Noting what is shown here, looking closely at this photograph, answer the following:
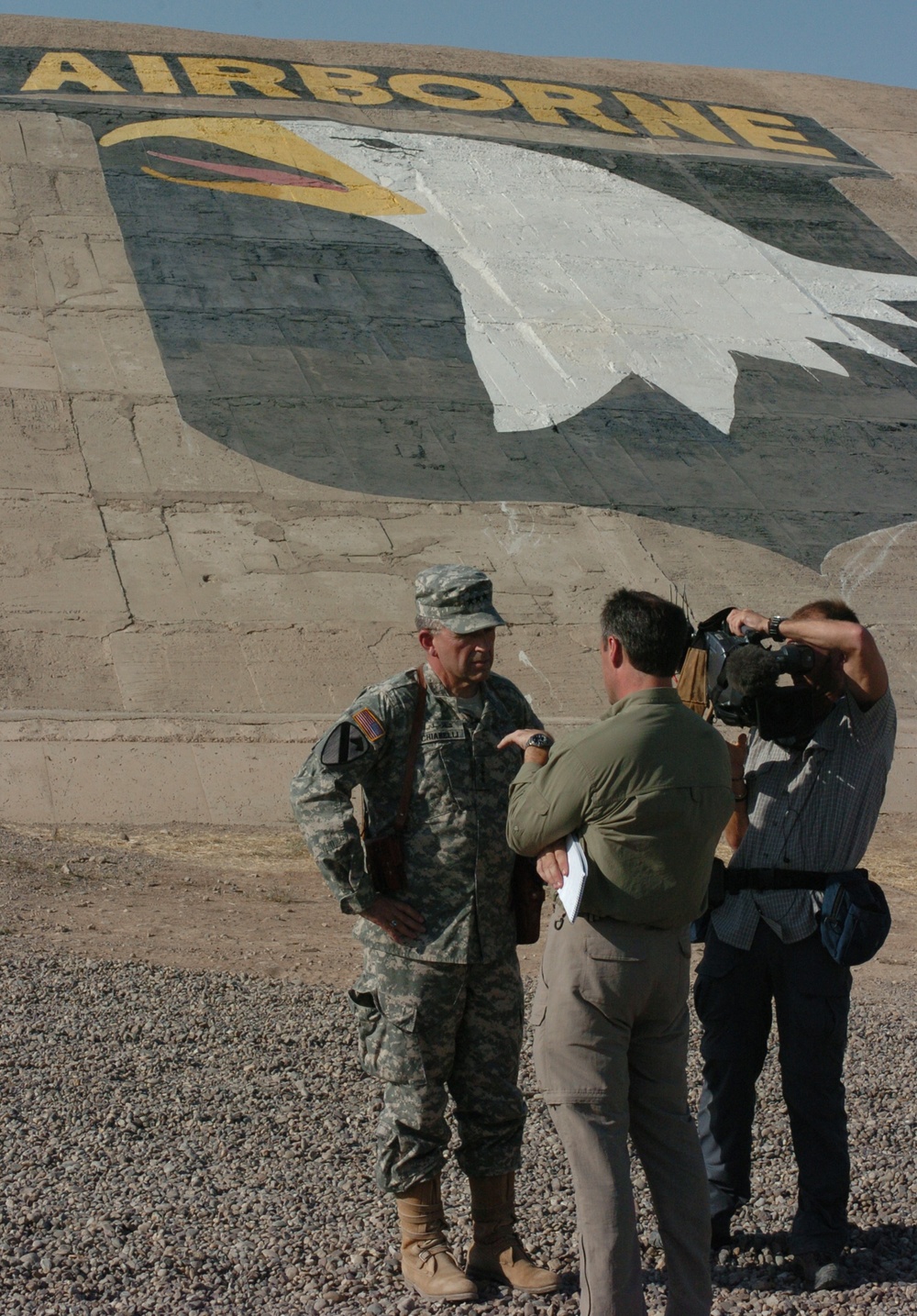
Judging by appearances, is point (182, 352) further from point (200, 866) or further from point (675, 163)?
point (675, 163)

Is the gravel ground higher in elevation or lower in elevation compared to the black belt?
lower

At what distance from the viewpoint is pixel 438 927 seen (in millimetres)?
3561

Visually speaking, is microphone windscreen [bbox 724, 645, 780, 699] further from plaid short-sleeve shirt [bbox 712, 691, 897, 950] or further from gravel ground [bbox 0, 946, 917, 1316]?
gravel ground [bbox 0, 946, 917, 1316]

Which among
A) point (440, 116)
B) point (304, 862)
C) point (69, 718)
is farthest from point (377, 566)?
point (440, 116)

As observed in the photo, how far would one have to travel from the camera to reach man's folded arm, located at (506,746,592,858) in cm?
303

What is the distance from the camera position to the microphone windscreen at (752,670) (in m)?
3.58

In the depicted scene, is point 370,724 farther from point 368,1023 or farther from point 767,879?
point 767,879

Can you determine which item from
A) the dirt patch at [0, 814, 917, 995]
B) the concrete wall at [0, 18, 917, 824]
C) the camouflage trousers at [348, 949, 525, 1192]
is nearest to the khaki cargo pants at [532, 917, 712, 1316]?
the camouflage trousers at [348, 949, 525, 1192]

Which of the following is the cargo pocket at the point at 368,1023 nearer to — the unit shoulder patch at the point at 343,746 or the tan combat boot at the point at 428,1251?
the tan combat boot at the point at 428,1251

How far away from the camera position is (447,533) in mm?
13312

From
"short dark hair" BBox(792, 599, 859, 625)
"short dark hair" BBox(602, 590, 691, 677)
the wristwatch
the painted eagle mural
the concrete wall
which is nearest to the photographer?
"short dark hair" BBox(602, 590, 691, 677)

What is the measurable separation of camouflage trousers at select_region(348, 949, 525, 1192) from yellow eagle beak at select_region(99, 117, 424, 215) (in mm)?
15978

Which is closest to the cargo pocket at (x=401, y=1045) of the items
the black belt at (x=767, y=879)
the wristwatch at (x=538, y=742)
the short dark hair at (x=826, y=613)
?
the wristwatch at (x=538, y=742)

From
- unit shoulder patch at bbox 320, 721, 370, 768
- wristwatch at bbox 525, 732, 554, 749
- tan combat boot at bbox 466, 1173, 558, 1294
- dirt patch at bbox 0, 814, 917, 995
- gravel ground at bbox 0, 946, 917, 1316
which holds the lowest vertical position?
dirt patch at bbox 0, 814, 917, 995
